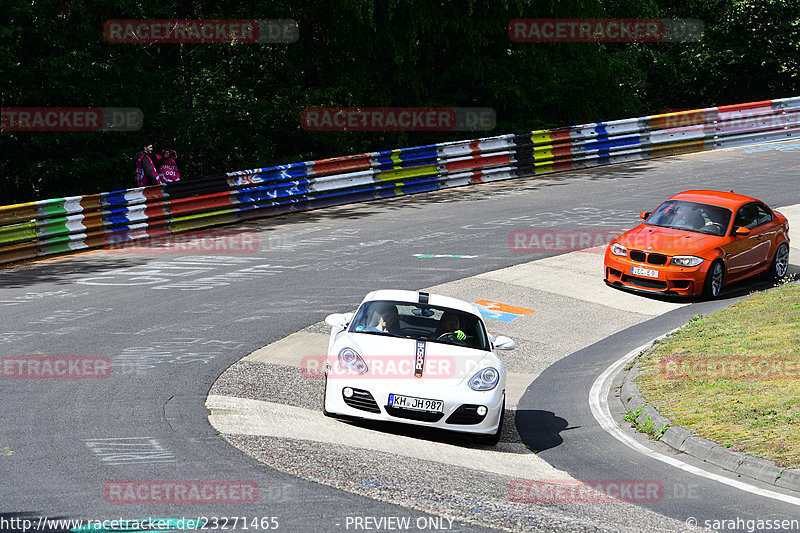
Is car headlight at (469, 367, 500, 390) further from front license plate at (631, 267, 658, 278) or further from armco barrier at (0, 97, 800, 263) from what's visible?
armco barrier at (0, 97, 800, 263)

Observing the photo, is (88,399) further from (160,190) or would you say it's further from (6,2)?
(6,2)

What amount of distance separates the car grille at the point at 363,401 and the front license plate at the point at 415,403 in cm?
18

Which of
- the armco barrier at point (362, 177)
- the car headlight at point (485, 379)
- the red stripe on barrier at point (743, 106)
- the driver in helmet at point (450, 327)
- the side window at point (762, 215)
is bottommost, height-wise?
the car headlight at point (485, 379)

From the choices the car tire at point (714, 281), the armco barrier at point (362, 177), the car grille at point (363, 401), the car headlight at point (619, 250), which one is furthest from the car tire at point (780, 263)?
the car grille at point (363, 401)

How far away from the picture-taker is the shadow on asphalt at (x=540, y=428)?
10203 mm

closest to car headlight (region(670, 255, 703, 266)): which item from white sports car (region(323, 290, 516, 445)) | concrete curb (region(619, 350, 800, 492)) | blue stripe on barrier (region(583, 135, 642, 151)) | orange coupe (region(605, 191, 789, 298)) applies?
orange coupe (region(605, 191, 789, 298))

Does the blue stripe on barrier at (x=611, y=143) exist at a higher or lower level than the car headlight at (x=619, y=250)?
higher

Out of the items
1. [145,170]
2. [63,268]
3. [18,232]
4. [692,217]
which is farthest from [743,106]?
[18,232]

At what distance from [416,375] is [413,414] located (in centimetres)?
41

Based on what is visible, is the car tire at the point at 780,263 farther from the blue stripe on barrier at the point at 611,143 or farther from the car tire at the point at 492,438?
the blue stripe on barrier at the point at 611,143

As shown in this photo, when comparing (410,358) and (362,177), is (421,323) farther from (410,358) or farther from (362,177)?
(362,177)

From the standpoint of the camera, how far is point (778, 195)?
23.4 meters

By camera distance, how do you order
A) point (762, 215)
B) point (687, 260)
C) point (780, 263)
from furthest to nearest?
point (780, 263)
point (762, 215)
point (687, 260)

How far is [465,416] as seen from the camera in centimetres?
964
